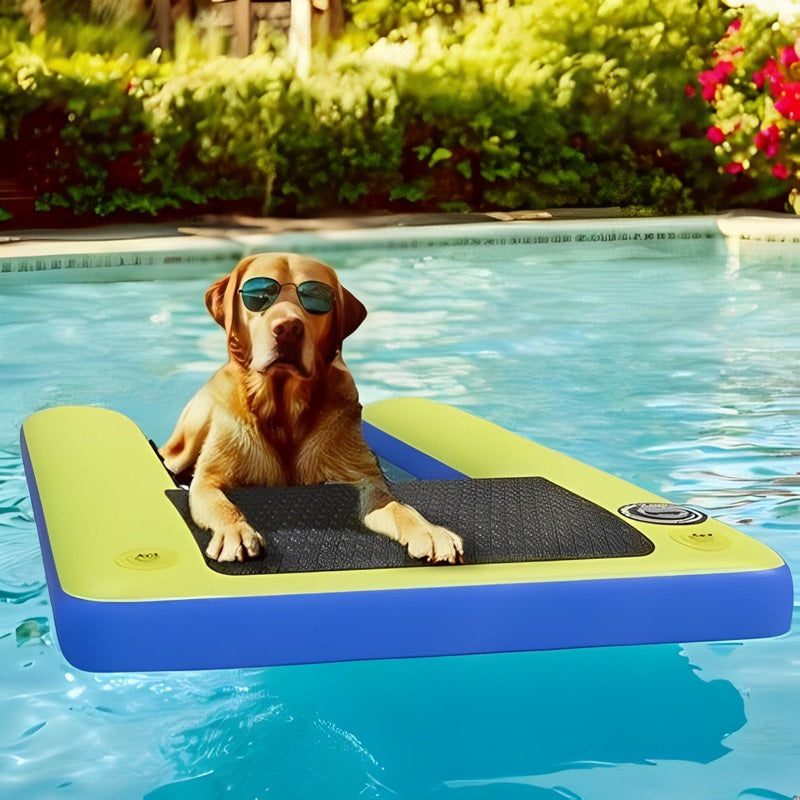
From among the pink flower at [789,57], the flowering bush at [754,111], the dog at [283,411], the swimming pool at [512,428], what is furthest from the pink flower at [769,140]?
the dog at [283,411]

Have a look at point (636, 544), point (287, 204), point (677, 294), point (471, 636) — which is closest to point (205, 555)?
point (471, 636)

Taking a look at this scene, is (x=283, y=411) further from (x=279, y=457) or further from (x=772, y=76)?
(x=772, y=76)

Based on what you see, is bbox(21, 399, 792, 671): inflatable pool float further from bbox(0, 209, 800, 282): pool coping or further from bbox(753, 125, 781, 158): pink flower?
bbox(753, 125, 781, 158): pink flower

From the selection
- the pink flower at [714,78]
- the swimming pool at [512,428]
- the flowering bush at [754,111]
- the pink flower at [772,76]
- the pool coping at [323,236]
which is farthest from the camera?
the pink flower at [714,78]

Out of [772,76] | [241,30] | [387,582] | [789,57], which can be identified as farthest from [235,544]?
[241,30]

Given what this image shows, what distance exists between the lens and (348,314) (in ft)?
10.2

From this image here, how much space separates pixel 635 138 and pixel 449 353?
8.61 metres

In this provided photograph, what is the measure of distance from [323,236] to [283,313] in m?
10.2

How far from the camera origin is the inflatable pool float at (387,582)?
8.51 ft

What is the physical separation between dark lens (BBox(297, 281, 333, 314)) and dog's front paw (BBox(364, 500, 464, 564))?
1.40 ft

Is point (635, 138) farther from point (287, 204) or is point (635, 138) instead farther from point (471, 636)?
point (471, 636)

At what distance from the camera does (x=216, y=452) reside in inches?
123

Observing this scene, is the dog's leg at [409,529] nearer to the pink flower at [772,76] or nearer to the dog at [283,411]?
the dog at [283,411]

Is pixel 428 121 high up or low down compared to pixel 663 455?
up
